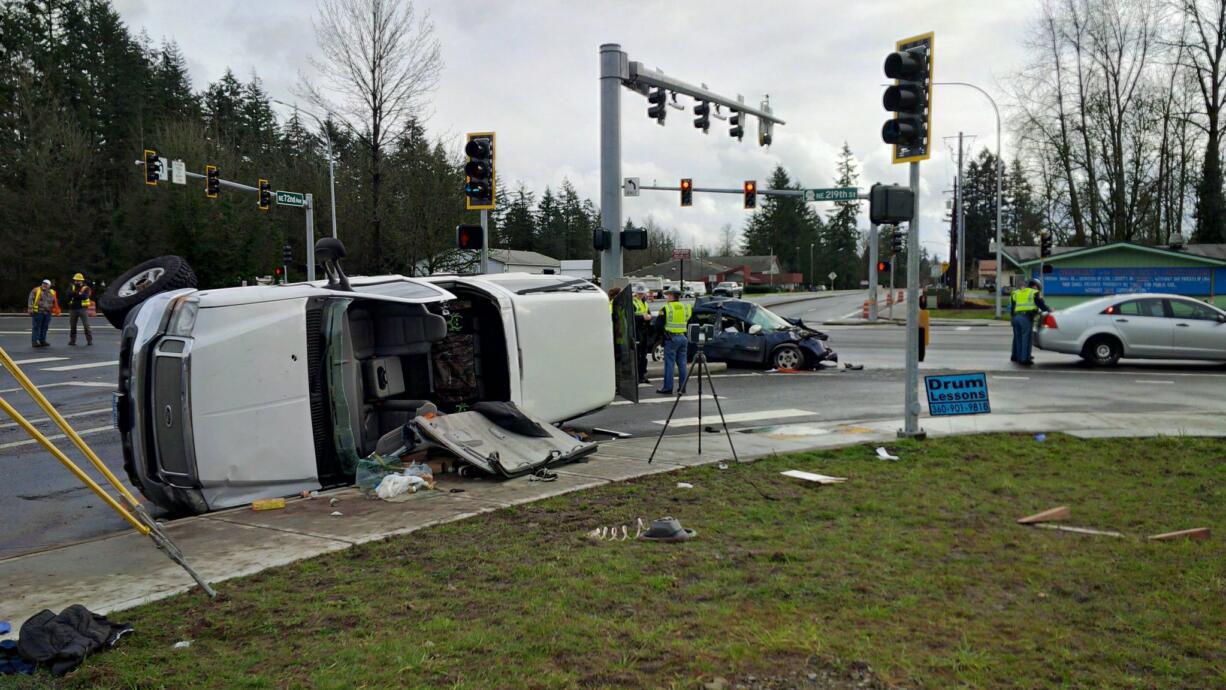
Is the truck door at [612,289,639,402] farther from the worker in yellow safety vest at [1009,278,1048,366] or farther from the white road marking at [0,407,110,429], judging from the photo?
the worker in yellow safety vest at [1009,278,1048,366]

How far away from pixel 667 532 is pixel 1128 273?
35694 millimetres

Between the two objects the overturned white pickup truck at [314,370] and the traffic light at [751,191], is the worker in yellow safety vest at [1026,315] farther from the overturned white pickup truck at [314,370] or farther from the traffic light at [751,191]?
the traffic light at [751,191]

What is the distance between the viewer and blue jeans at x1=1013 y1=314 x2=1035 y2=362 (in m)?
18.4

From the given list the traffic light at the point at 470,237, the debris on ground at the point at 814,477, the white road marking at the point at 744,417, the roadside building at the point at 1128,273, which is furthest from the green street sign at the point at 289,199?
the roadside building at the point at 1128,273

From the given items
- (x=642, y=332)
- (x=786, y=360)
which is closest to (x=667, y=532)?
(x=642, y=332)

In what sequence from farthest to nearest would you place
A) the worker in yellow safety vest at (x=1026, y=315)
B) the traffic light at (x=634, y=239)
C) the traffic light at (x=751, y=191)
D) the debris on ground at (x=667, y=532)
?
the traffic light at (x=751, y=191) < the worker in yellow safety vest at (x=1026, y=315) < the traffic light at (x=634, y=239) < the debris on ground at (x=667, y=532)

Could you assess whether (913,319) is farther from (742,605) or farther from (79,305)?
(79,305)

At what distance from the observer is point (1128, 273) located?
35.2 m

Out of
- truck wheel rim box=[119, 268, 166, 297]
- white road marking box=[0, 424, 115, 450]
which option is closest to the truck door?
truck wheel rim box=[119, 268, 166, 297]

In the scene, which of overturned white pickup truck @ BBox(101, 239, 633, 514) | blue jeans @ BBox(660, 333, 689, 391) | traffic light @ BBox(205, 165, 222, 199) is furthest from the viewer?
traffic light @ BBox(205, 165, 222, 199)

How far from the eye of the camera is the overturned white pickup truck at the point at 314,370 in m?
7.04

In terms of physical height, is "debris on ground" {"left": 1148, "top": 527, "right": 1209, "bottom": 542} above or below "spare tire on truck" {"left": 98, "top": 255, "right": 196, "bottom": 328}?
below

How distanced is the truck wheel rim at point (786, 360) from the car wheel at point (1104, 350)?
5723mm

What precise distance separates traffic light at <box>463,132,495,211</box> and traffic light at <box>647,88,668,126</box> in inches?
255
